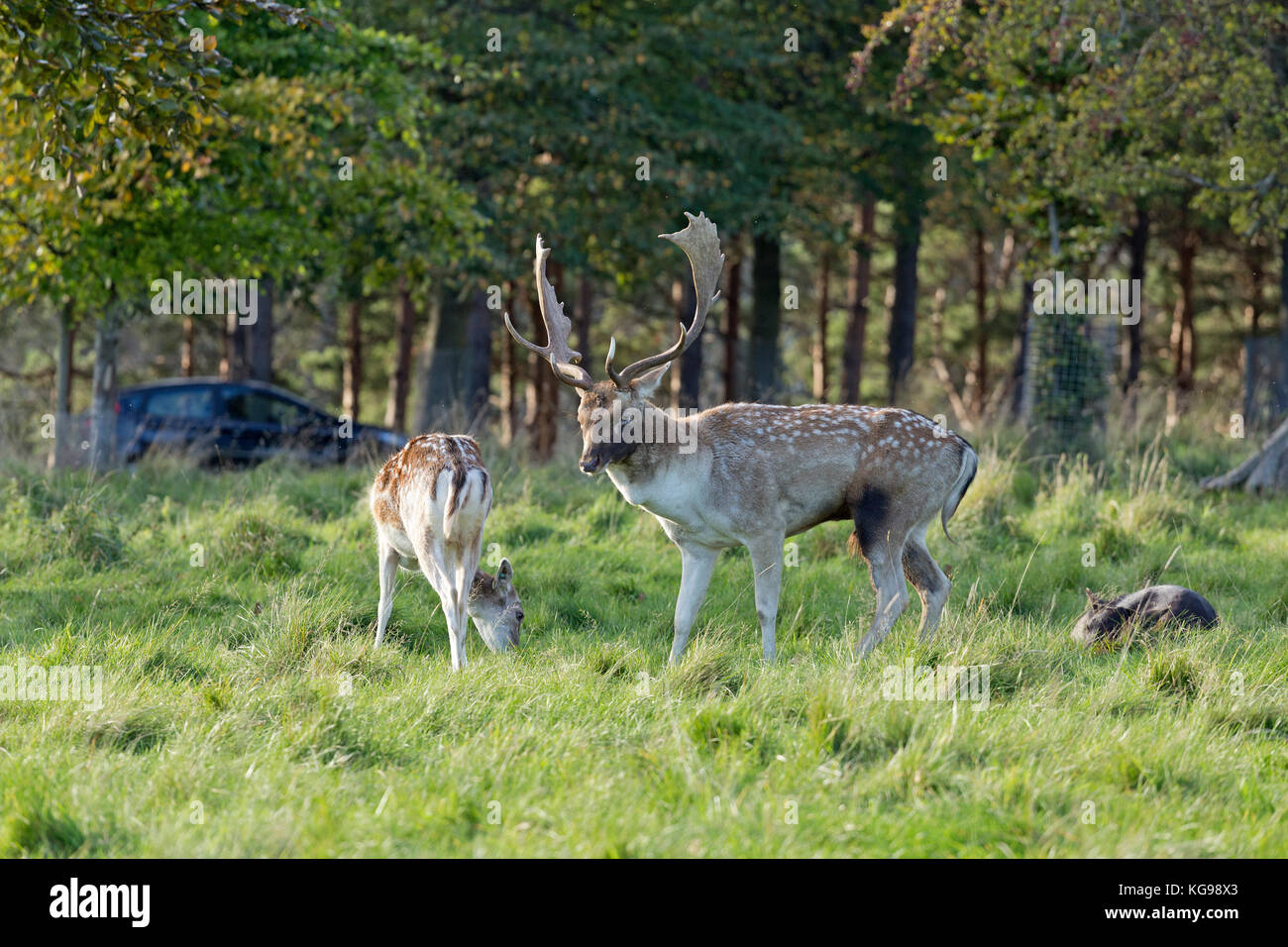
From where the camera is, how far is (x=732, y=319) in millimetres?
24500

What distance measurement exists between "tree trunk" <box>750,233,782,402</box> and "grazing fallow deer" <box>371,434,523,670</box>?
1239cm

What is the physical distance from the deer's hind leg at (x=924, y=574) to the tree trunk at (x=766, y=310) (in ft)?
39.7

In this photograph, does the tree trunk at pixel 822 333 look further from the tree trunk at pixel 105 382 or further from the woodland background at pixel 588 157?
the tree trunk at pixel 105 382

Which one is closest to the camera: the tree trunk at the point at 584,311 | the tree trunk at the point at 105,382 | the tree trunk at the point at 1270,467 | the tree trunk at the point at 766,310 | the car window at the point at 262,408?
the tree trunk at the point at 1270,467

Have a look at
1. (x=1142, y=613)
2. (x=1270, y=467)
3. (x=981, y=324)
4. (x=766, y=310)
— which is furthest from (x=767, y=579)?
(x=981, y=324)

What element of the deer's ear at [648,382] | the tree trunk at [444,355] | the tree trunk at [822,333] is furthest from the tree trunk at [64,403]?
the tree trunk at [822,333]

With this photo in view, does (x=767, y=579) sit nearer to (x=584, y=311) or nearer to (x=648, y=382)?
(x=648, y=382)

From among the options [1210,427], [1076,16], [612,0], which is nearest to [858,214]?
[612,0]

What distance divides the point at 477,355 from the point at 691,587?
1218 centimetres

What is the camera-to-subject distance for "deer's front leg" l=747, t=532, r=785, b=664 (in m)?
7.17

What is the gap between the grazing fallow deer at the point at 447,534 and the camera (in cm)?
714

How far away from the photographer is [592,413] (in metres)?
7.00

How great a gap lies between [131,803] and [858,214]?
21466mm

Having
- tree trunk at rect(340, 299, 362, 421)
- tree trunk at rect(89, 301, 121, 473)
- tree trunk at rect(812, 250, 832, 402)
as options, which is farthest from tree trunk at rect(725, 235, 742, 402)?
tree trunk at rect(89, 301, 121, 473)
